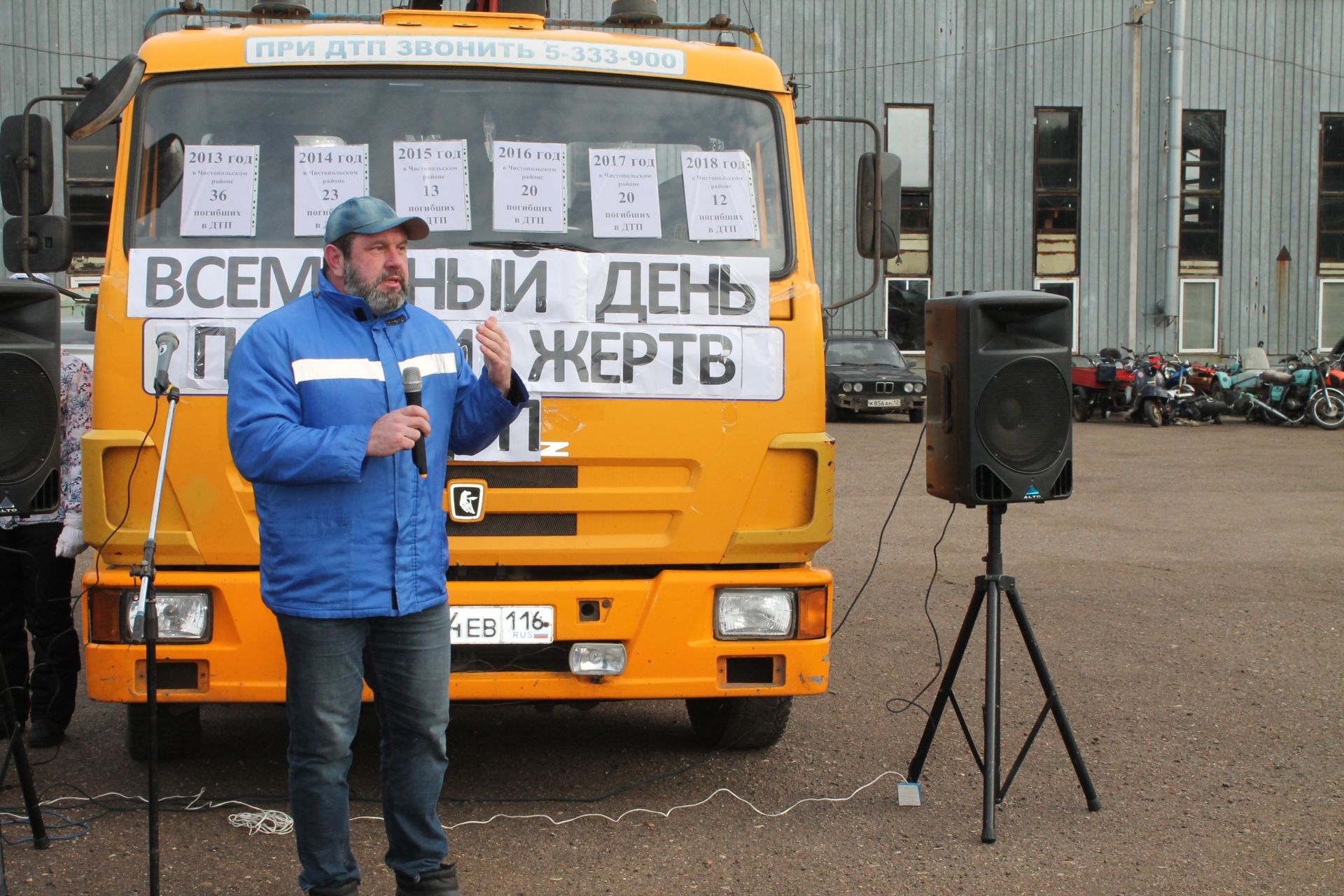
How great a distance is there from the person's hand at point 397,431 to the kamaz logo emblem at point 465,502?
1.16 m

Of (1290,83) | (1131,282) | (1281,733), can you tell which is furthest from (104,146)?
(1290,83)

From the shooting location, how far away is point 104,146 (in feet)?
18.4

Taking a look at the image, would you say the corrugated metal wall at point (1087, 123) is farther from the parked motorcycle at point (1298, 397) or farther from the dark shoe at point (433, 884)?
the dark shoe at point (433, 884)

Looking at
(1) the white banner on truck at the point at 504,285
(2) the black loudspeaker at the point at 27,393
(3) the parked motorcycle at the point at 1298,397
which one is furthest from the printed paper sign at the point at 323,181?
(3) the parked motorcycle at the point at 1298,397

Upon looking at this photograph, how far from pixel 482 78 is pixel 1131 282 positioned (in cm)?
2716

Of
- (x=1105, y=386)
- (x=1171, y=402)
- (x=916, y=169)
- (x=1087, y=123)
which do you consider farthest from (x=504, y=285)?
(x=1087, y=123)

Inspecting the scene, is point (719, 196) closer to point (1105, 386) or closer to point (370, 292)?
point (370, 292)

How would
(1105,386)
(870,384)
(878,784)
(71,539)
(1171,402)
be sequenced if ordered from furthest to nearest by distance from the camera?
(1105,386) < (870,384) < (1171,402) < (71,539) < (878,784)

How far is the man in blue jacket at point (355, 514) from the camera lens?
3750mm

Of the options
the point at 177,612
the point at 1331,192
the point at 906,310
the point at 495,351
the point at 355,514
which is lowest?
the point at 177,612

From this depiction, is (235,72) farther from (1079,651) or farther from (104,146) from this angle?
(1079,651)

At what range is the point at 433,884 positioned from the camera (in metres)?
3.99

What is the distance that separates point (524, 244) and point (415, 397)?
1.47 metres

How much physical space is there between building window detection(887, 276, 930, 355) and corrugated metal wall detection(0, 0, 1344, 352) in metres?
0.28
